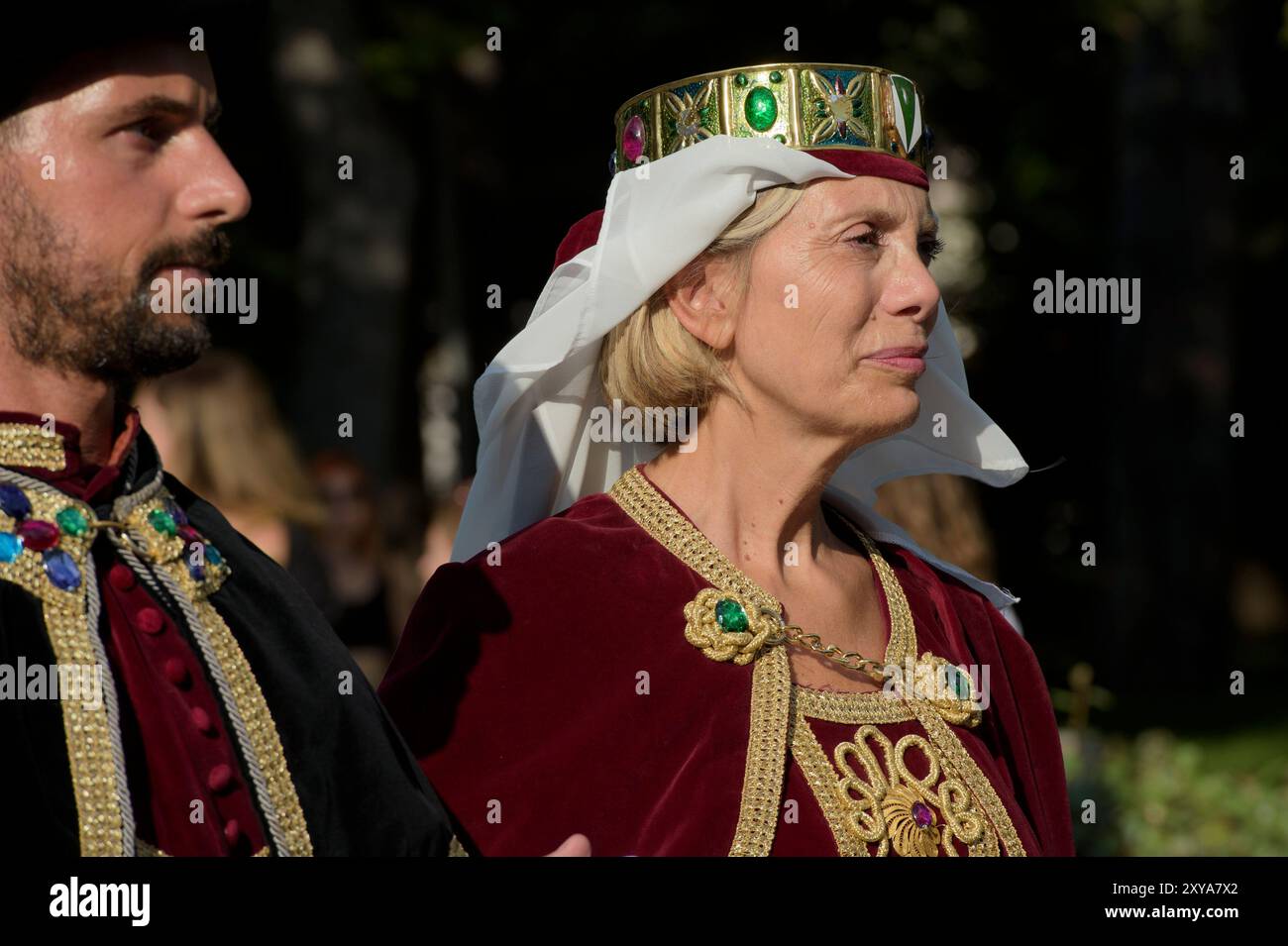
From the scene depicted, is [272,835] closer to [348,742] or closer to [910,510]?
[348,742]

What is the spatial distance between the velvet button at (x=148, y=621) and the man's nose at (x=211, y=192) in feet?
1.72

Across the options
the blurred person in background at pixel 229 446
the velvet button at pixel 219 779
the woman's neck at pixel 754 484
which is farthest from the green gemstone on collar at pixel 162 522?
the blurred person in background at pixel 229 446

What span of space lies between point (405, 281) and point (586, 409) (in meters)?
7.24

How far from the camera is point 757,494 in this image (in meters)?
3.43

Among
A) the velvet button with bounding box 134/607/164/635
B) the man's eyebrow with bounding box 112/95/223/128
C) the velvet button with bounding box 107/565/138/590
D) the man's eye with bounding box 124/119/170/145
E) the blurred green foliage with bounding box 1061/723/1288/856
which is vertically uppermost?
the man's eyebrow with bounding box 112/95/223/128

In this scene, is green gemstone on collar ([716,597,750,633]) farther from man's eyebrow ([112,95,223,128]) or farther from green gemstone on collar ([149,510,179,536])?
man's eyebrow ([112,95,223,128])

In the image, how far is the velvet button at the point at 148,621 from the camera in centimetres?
241

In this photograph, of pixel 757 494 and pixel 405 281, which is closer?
pixel 757 494

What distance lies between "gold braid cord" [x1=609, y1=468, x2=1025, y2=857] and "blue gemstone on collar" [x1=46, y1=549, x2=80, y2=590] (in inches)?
47.2

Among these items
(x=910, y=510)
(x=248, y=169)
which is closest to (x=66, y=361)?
(x=910, y=510)

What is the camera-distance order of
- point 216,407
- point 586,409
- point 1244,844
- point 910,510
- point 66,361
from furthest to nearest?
point 1244,844 → point 216,407 → point 910,510 → point 586,409 → point 66,361

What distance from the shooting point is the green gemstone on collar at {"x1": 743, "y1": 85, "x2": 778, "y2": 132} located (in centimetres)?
335

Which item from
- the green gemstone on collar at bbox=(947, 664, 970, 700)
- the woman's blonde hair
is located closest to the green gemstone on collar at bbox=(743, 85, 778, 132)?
the woman's blonde hair
